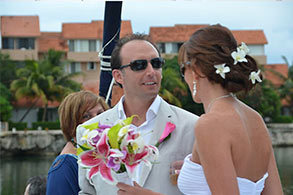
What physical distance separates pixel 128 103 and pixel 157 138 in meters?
0.39

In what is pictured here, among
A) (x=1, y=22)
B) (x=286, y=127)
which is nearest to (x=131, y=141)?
(x=286, y=127)

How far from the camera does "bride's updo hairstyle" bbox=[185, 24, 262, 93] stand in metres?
2.26

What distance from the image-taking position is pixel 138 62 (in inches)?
123

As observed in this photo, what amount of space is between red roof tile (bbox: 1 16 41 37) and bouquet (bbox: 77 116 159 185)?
41867 millimetres

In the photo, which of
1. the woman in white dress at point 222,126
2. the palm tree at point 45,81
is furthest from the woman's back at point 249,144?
the palm tree at point 45,81

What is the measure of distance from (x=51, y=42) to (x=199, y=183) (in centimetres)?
4345

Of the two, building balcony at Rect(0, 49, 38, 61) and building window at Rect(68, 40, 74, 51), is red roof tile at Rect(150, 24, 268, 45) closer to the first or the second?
building window at Rect(68, 40, 74, 51)

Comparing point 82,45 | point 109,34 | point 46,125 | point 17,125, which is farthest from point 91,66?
point 109,34

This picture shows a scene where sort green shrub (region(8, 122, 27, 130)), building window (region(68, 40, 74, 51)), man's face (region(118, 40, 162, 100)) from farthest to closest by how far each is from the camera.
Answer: building window (region(68, 40, 74, 51)) → green shrub (region(8, 122, 27, 130)) → man's face (region(118, 40, 162, 100))

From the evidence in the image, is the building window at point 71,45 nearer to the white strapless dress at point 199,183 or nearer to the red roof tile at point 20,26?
the red roof tile at point 20,26

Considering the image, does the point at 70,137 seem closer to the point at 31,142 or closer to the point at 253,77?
the point at 253,77

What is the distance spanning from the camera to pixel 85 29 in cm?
4581

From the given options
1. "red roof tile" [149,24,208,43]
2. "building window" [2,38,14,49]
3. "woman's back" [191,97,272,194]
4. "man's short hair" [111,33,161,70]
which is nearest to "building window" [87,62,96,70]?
"red roof tile" [149,24,208,43]

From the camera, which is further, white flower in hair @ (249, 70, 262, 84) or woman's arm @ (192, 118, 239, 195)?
white flower in hair @ (249, 70, 262, 84)
